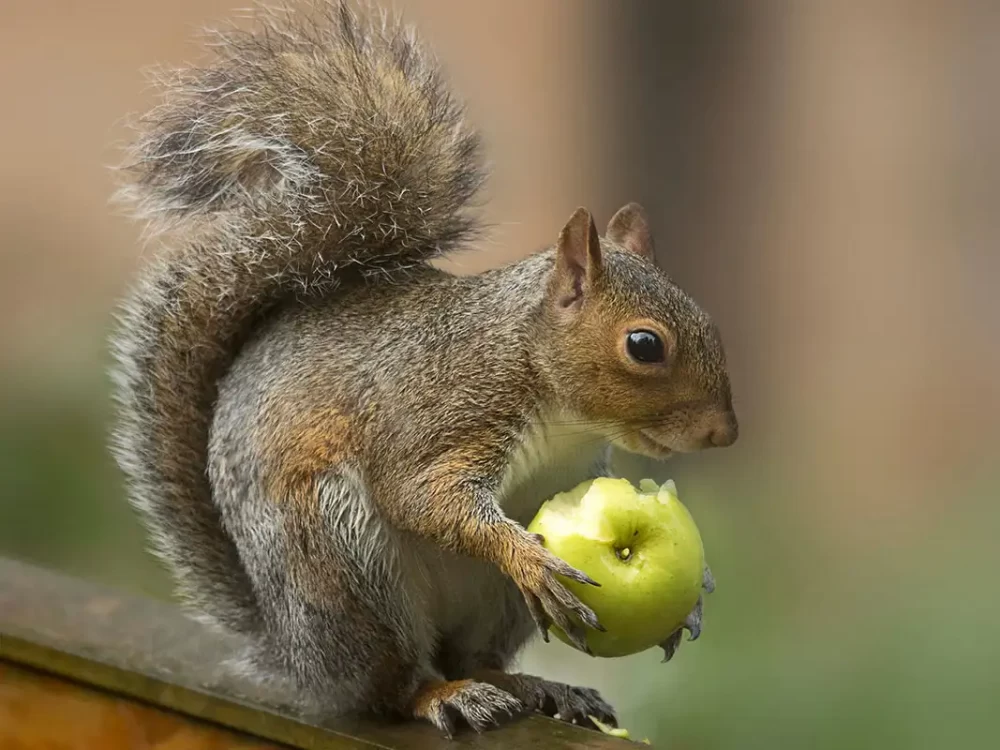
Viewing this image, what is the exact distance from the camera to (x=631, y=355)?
4.18ft

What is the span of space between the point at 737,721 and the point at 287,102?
1342mm

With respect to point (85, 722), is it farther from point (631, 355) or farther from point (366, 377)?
point (631, 355)

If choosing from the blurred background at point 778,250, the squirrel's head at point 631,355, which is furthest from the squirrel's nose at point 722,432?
the blurred background at point 778,250

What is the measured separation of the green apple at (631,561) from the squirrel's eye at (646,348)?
163mm

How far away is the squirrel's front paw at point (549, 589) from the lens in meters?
1.11

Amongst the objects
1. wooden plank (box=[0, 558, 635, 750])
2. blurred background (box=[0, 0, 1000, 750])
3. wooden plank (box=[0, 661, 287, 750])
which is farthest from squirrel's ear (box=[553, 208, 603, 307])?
blurred background (box=[0, 0, 1000, 750])

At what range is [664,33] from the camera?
279 cm

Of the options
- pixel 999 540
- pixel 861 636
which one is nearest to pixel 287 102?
pixel 861 636

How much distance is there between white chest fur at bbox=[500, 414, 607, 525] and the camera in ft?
4.28

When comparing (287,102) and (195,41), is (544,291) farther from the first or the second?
(195,41)

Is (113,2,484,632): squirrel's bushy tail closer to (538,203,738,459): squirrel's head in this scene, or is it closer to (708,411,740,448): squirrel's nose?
(538,203,738,459): squirrel's head

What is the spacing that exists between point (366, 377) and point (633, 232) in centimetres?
38

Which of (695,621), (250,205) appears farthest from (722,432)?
(250,205)

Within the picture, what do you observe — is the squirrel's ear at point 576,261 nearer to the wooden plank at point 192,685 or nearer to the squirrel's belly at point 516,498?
the squirrel's belly at point 516,498
